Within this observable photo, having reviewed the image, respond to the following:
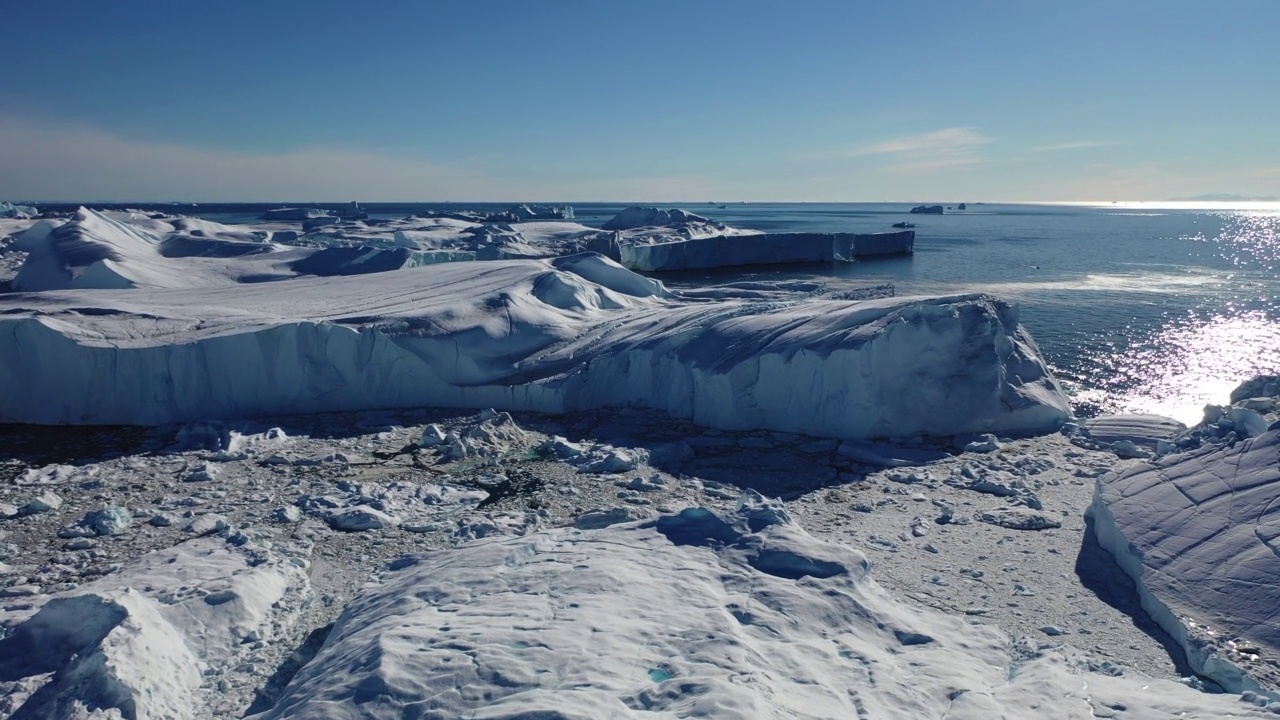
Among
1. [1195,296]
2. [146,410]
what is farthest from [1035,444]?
[1195,296]

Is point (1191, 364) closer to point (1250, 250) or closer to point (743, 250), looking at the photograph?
point (743, 250)

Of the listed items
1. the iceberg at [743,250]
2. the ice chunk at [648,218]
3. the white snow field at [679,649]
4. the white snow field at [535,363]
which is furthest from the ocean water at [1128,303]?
the ice chunk at [648,218]

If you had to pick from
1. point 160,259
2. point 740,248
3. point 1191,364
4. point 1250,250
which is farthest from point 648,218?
point 1191,364

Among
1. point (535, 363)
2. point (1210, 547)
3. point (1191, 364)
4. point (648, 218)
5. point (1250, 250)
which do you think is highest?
point (648, 218)

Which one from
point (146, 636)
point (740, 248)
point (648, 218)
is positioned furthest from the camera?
point (648, 218)

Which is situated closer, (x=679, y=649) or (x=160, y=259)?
(x=679, y=649)

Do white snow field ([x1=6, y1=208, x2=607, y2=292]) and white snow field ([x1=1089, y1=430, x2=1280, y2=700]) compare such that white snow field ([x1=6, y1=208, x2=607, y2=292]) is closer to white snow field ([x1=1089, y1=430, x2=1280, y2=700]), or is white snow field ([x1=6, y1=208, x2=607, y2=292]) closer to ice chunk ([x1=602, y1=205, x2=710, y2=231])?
ice chunk ([x1=602, y1=205, x2=710, y2=231])
